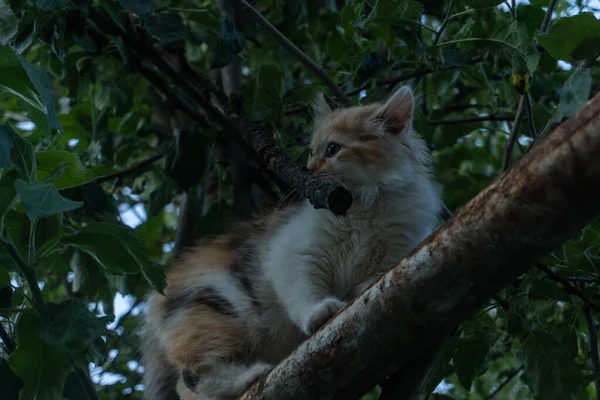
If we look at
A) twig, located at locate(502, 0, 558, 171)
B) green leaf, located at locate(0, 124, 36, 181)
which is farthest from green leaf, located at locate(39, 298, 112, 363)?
twig, located at locate(502, 0, 558, 171)

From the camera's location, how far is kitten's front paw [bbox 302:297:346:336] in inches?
109

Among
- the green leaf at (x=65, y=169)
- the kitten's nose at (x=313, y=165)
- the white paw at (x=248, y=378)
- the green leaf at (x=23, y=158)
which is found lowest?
the white paw at (x=248, y=378)

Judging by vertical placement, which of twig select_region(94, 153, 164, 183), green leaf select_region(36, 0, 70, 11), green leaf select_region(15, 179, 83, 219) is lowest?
twig select_region(94, 153, 164, 183)

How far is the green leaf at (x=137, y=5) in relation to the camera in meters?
3.15

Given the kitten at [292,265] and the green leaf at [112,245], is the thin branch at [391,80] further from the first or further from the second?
the green leaf at [112,245]

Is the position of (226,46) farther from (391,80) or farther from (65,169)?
(65,169)

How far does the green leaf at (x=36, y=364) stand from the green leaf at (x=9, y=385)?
0.05 metres

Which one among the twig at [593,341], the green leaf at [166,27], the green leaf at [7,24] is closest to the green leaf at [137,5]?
the green leaf at [166,27]

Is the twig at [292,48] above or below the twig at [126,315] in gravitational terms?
above

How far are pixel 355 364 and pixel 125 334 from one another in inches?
98.9

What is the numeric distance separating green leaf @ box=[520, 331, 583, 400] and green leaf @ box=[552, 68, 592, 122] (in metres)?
0.96

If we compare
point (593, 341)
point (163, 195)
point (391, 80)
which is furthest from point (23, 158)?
point (391, 80)

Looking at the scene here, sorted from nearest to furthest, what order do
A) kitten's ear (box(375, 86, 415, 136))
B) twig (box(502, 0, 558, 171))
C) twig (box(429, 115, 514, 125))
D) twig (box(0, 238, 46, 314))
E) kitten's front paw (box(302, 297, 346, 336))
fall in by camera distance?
twig (box(0, 238, 46, 314)), kitten's front paw (box(302, 297, 346, 336)), twig (box(502, 0, 558, 171)), kitten's ear (box(375, 86, 415, 136)), twig (box(429, 115, 514, 125))

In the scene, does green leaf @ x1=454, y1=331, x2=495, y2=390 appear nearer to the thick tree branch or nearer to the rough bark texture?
the rough bark texture
